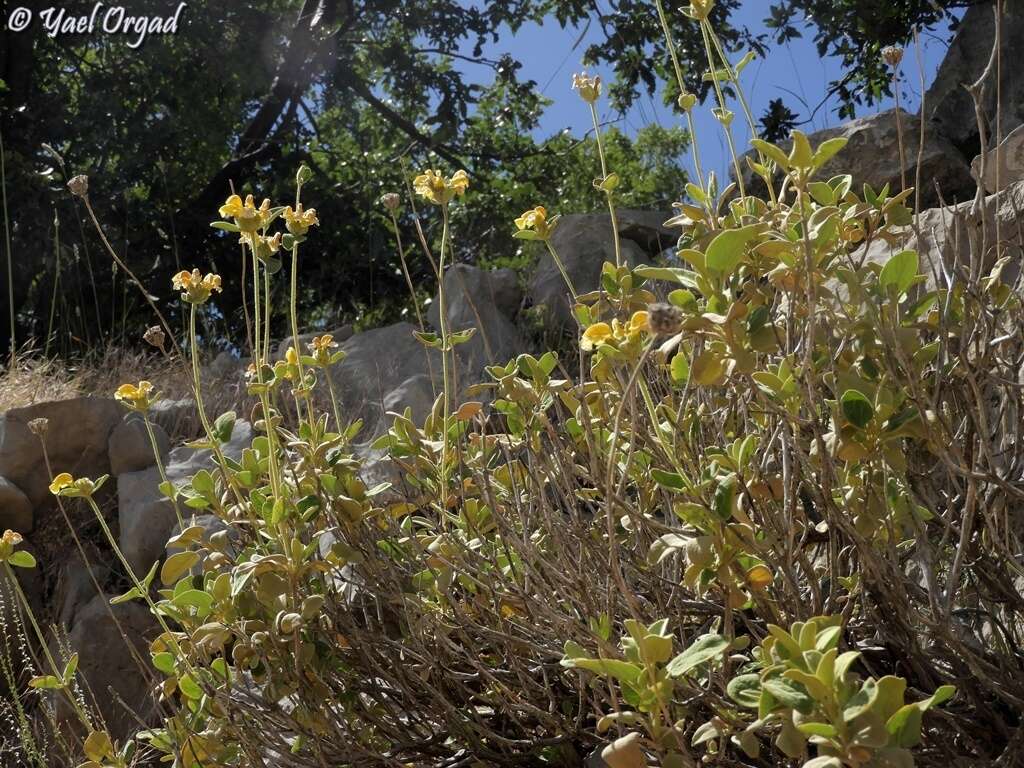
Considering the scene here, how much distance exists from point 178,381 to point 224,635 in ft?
10.0

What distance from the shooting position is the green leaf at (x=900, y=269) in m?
1.14

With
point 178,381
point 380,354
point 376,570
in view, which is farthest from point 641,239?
point 376,570

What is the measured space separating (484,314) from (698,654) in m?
3.36

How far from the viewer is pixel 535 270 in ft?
16.1

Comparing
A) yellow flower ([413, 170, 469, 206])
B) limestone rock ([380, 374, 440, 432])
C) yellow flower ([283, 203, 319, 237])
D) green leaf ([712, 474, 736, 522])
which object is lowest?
green leaf ([712, 474, 736, 522])

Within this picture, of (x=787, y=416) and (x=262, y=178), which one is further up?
(x=262, y=178)

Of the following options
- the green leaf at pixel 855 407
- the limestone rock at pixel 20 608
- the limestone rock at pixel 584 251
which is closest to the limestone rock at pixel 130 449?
the limestone rock at pixel 20 608

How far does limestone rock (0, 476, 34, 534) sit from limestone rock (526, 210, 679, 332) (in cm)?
194

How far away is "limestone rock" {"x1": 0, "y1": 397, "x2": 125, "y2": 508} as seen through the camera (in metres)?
3.52

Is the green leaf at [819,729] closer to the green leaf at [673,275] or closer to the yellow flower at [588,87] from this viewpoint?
the green leaf at [673,275]

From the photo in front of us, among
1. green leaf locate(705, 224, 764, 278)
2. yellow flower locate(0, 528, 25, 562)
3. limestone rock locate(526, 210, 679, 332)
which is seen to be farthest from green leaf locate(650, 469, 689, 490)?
limestone rock locate(526, 210, 679, 332)

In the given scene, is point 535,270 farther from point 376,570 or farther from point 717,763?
point 717,763

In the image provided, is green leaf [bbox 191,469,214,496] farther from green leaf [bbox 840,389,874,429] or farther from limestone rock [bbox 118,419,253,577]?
limestone rock [bbox 118,419,253,577]

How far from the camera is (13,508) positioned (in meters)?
3.42
